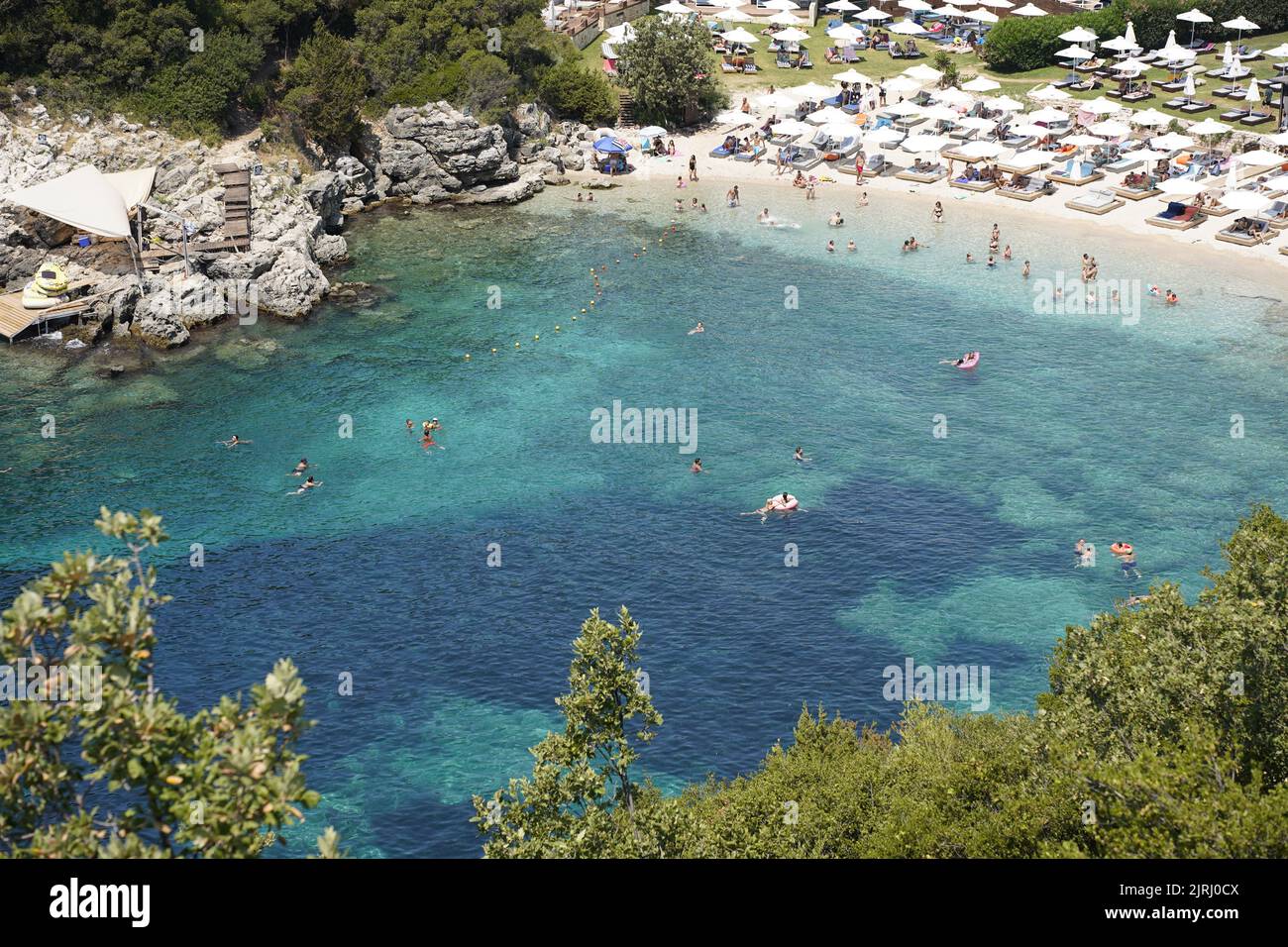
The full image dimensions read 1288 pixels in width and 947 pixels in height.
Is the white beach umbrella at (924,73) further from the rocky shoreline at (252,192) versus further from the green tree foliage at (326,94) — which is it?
the green tree foliage at (326,94)

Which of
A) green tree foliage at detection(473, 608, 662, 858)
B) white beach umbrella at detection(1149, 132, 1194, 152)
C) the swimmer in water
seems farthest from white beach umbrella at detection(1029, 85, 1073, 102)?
green tree foliage at detection(473, 608, 662, 858)

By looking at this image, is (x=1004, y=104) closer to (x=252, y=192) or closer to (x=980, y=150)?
(x=980, y=150)

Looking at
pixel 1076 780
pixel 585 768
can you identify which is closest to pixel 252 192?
pixel 585 768

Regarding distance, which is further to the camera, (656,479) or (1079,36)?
(1079,36)

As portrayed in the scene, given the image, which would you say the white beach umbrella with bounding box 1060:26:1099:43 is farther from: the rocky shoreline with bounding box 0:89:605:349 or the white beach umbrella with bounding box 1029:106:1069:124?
the rocky shoreline with bounding box 0:89:605:349
